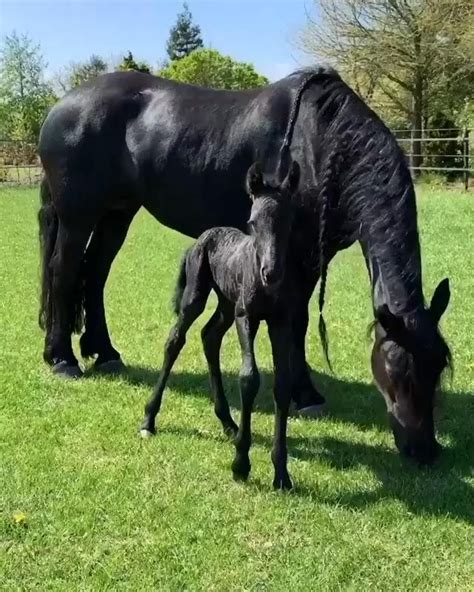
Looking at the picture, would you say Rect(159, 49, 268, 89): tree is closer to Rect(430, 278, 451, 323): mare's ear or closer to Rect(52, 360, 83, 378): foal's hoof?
Rect(52, 360, 83, 378): foal's hoof

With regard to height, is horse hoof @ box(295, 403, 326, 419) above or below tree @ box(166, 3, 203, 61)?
below

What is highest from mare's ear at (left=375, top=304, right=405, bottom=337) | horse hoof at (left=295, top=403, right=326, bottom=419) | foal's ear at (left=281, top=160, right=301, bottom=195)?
foal's ear at (left=281, top=160, right=301, bottom=195)

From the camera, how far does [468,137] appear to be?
894 inches

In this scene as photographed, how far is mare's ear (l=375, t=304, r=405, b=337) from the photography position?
11.8 ft

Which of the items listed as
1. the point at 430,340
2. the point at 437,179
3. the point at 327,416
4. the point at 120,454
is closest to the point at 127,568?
the point at 120,454

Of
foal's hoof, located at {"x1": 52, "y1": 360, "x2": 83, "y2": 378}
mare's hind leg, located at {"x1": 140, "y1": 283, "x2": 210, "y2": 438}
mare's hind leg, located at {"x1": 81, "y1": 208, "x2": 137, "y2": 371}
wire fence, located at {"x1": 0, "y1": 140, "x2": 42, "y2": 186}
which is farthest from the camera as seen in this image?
wire fence, located at {"x1": 0, "y1": 140, "x2": 42, "y2": 186}

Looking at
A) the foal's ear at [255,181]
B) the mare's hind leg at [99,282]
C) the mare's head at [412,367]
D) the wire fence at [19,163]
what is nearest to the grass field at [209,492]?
the mare's head at [412,367]

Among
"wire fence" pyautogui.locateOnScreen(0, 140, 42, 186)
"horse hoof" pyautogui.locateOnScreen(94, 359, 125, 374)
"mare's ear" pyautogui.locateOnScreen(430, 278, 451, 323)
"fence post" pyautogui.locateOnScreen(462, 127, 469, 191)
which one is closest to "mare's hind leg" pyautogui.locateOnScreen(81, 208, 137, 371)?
"horse hoof" pyautogui.locateOnScreen(94, 359, 125, 374)

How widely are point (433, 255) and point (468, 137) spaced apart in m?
13.2

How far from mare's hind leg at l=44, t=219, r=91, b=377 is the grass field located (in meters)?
0.19

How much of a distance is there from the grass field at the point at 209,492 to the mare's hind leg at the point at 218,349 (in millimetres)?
111

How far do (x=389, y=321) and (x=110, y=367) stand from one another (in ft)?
9.62

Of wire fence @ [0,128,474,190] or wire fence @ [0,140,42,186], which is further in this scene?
wire fence @ [0,140,42,186]

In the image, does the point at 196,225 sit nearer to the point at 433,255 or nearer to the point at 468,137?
the point at 433,255
